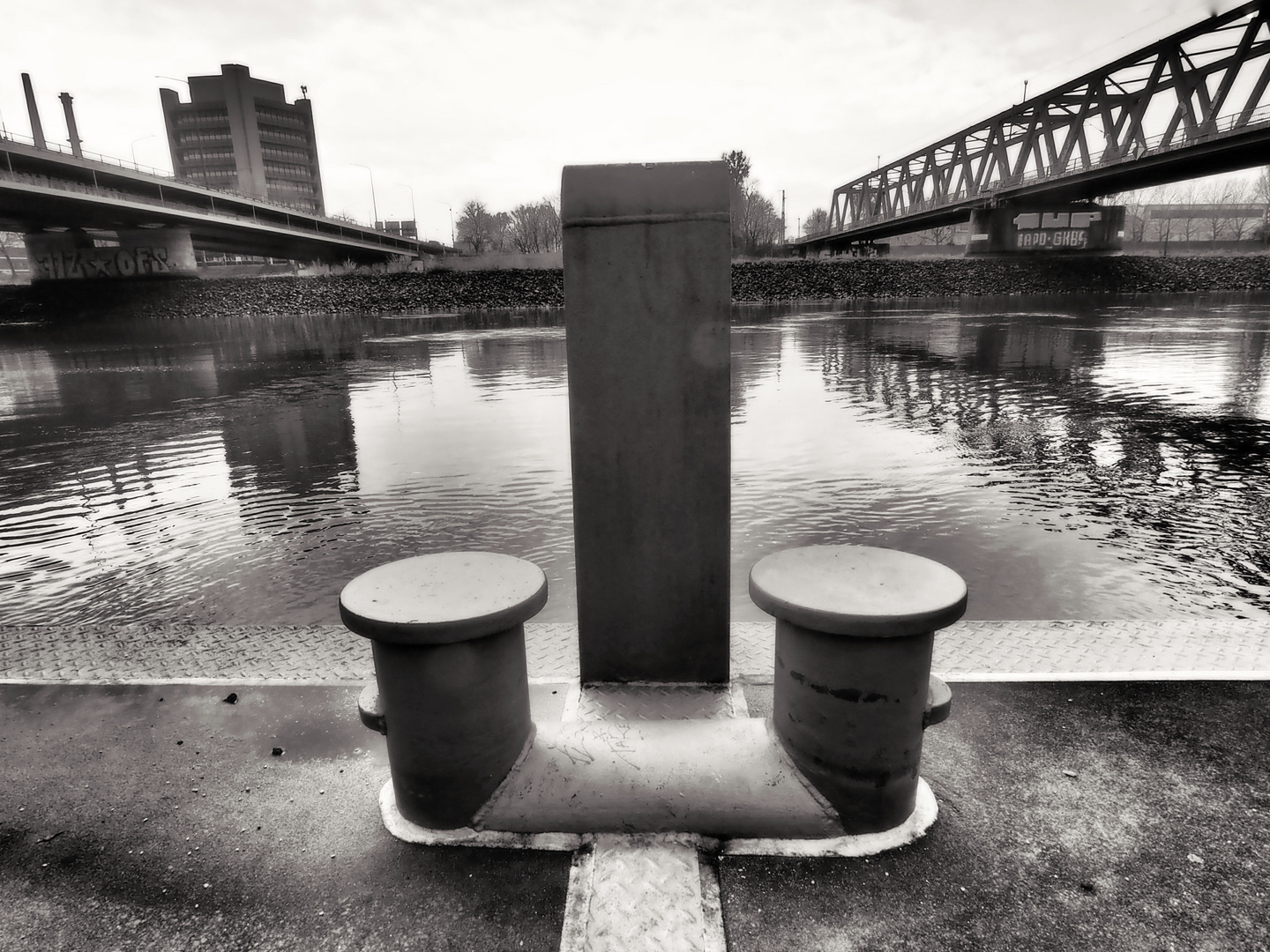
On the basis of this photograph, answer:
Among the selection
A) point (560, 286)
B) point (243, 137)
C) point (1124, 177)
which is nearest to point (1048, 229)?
point (1124, 177)

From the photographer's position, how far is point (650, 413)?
2867mm

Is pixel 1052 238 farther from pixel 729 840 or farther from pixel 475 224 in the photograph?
pixel 475 224

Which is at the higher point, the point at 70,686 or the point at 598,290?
the point at 598,290

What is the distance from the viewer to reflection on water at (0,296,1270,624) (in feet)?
17.9

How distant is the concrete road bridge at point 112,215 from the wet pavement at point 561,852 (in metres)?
52.8

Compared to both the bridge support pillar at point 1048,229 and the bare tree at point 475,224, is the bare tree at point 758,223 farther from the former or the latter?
the bare tree at point 475,224

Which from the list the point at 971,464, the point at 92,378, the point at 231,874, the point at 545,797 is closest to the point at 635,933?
the point at 545,797

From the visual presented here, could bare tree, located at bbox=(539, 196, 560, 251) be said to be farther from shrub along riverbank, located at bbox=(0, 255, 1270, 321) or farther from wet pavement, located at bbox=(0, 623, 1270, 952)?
wet pavement, located at bbox=(0, 623, 1270, 952)

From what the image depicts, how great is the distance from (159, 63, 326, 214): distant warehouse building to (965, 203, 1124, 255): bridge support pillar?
115 meters

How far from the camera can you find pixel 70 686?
3428 mm

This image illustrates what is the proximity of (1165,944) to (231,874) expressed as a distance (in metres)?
2.81

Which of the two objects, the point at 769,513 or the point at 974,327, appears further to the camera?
the point at 974,327

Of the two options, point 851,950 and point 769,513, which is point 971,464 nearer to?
point 769,513

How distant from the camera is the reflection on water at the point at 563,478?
5457 mm
